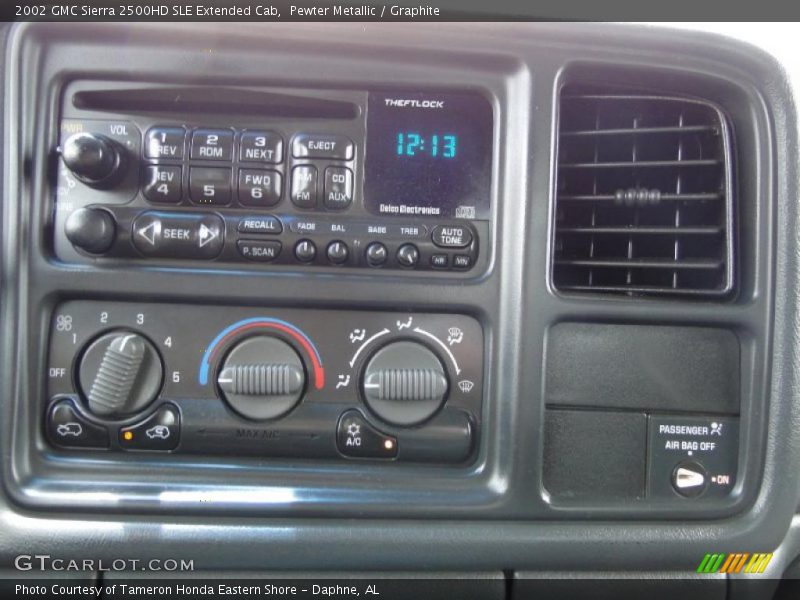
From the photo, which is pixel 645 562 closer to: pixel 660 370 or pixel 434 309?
pixel 660 370

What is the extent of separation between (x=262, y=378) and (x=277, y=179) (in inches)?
11.9

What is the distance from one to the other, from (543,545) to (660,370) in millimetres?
331

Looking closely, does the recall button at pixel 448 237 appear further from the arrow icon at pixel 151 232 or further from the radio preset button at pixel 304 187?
the arrow icon at pixel 151 232

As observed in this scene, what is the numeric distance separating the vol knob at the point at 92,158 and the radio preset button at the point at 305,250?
294 millimetres

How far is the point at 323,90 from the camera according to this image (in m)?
1.07

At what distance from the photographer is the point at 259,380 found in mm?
1045

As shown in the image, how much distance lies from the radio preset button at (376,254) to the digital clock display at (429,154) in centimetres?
6

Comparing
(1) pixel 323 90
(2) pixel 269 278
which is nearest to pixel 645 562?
(2) pixel 269 278

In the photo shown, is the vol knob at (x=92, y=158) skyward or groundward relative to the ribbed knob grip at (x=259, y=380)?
skyward

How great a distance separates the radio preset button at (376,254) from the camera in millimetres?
1038

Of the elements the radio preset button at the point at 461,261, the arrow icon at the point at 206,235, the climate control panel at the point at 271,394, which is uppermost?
the arrow icon at the point at 206,235

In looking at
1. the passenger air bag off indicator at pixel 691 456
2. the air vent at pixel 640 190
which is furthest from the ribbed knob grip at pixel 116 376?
the passenger air bag off indicator at pixel 691 456

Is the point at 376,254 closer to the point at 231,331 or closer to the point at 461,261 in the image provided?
the point at 461,261

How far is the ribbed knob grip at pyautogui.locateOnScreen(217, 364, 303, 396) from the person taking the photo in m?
1.04
